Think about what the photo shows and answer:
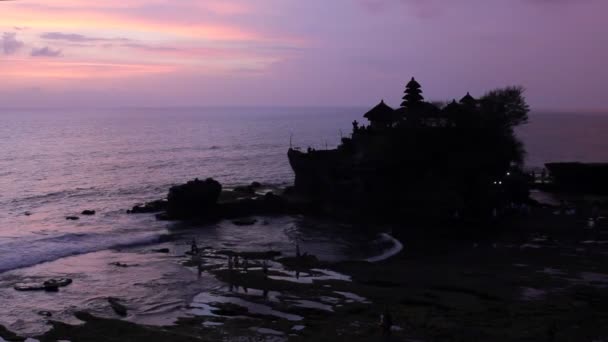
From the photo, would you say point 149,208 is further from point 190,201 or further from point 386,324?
point 386,324

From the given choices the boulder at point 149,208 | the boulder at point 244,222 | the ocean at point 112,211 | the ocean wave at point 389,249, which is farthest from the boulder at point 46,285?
the boulder at point 149,208

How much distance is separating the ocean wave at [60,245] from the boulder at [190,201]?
6165 mm

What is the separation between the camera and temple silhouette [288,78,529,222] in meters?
52.4

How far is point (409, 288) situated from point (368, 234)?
54.5 feet

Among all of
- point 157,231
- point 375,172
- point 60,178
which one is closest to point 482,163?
point 375,172

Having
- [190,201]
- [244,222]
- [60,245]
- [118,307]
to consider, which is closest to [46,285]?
[118,307]

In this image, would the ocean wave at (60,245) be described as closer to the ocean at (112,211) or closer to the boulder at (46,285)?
the ocean at (112,211)

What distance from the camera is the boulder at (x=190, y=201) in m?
55.8

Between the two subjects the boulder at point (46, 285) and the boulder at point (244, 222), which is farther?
the boulder at point (244, 222)

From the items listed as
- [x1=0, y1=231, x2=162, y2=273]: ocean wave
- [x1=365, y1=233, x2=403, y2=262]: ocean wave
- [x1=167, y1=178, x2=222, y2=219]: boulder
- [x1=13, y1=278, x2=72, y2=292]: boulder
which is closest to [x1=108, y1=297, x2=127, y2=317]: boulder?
[x1=13, y1=278, x2=72, y2=292]: boulder

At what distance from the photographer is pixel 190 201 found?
56.0m

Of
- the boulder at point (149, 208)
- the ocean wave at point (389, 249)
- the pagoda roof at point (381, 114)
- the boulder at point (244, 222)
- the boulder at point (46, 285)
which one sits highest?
the pagoda roof at point (381, 114)

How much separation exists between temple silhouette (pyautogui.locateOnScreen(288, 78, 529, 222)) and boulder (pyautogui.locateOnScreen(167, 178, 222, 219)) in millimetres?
11346

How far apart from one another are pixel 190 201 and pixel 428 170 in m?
22.4
